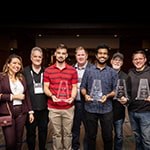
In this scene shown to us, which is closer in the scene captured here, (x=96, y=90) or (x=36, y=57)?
(x=96, y=90)

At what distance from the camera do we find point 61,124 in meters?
3.44

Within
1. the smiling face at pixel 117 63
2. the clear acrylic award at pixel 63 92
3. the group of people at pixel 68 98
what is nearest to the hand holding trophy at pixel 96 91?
the group of people at pixel 68 98

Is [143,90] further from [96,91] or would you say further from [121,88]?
[96,91]

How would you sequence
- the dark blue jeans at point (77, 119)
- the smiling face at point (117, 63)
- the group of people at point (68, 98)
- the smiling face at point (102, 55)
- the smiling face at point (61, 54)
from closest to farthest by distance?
the group of people at point (68, 98) < the smiling face at point (102, 55) < the smiling face at point (61, 54) < the smiling face at point (117, 63) < the dark blue jeans at point (77, 119)

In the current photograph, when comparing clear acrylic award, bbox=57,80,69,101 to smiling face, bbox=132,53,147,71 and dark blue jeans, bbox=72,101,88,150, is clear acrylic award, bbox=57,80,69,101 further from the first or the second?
smiling face, bbox=132,53,147,71

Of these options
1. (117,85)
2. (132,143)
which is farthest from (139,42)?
(117,85)

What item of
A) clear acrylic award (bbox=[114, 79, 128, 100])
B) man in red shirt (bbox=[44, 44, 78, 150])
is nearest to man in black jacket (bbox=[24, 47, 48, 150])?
man in red shirt (bbox=[44, 44, 78, 150])

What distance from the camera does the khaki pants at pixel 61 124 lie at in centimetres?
337

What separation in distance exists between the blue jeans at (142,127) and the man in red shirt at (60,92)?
0.82m

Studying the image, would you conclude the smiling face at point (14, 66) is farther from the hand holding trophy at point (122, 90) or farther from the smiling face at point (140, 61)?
the smiling face at point (140, 61)

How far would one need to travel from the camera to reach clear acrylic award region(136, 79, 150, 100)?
10.3ft

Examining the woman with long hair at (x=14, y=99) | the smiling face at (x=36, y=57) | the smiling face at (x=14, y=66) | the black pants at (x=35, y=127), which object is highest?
the smiling face at (x=36, y=57)

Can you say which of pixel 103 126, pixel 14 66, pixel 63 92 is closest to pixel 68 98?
pixel 63 92

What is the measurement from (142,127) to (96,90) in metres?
0.74
